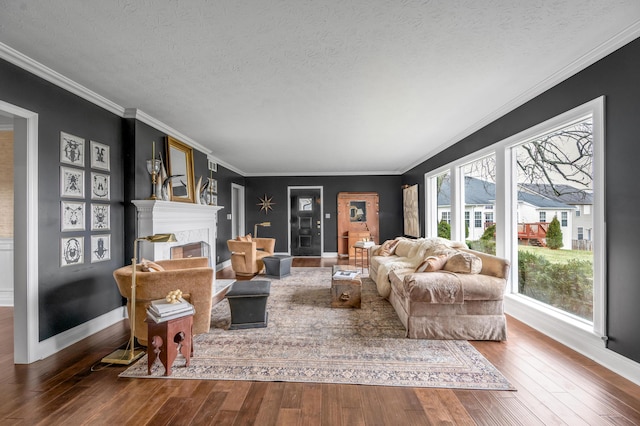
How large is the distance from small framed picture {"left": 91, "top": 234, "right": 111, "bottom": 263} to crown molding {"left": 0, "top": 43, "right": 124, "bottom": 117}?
1508 millimetres

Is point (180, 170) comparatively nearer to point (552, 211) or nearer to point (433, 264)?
point (433, 264)

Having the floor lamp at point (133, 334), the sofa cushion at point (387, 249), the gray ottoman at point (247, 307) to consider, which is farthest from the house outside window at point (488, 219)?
the floor lamp at point (133, 334)

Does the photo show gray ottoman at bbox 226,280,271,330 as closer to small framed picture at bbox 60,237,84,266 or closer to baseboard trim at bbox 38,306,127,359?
baseboard trim at bbox 38,306,127,359

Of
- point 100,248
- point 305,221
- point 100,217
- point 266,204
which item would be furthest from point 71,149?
point 305,221

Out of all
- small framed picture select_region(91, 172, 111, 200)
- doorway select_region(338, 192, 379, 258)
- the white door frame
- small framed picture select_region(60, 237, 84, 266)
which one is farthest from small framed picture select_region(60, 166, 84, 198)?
doorway select_region(338, 192, 379, 258)

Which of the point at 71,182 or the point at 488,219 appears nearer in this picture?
the point at 71,182

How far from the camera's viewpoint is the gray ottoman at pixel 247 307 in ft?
9.95

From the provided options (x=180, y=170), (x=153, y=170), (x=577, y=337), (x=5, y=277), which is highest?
(x=180, y=170)

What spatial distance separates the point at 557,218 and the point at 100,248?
505 centimetres

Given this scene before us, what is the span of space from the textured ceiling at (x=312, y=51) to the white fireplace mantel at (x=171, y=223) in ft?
4.05

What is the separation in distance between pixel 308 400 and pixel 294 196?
7.10m

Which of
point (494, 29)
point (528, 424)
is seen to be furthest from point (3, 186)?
point (528, 424)

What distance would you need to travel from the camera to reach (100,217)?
316 centimetres

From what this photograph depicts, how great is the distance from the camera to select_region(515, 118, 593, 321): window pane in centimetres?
267
